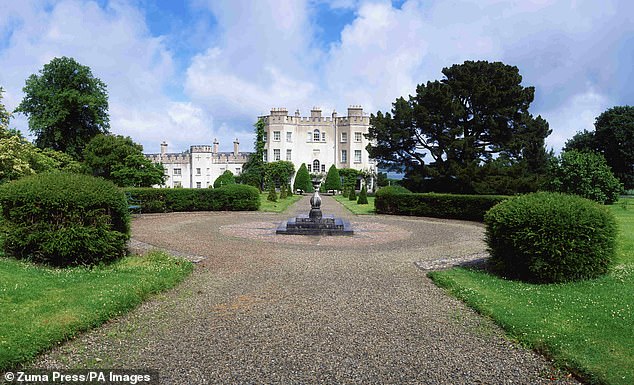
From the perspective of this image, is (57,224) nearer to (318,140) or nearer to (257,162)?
(257,162)

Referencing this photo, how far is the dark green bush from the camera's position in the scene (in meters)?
7.86

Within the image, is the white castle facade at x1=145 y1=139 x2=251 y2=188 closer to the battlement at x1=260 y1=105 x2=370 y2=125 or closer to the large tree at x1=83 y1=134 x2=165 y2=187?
the battlement at x1=260 y1=105 x2=370 y2=125

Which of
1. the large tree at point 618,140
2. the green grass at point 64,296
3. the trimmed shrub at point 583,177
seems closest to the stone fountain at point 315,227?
the green grass at point 64,296

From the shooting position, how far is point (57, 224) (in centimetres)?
797

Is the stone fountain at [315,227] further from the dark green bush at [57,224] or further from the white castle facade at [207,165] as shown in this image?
the white castle facade at [207,165]

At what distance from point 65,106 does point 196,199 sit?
68.5 ft

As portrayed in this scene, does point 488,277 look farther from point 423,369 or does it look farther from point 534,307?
point 423,369

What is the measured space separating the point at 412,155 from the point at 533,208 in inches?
1029

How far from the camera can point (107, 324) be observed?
5223 millimetres

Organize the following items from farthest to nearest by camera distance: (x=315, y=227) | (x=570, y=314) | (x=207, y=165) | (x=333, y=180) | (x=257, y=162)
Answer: (x=207, y=165)
(x=257, y=162)
(x=333, y=180)
(x=315, y=227)
(x=570, y=314)

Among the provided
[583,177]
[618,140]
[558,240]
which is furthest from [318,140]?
Answer: [558,240]

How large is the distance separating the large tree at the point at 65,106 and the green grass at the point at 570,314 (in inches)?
1453

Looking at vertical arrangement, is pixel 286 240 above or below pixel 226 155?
below

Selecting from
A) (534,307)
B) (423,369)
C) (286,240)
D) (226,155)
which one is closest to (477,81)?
(286,240)
